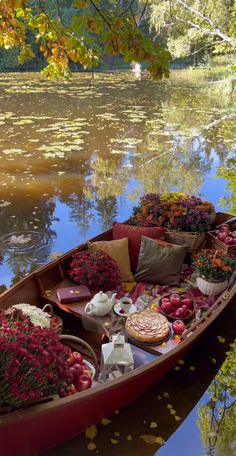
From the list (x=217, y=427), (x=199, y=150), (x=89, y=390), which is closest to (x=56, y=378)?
(x=89, y=390)

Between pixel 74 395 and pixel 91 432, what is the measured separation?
2.18 ft

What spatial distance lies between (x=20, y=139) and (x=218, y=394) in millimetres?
9103

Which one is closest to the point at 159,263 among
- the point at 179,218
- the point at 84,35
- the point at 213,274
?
the point at 213,274

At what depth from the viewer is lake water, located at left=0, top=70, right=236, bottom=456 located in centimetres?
543

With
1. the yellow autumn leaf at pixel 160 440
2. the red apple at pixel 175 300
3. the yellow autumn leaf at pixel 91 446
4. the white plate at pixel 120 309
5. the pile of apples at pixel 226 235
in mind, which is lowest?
the yellow autumn leaf at pixel 160 440

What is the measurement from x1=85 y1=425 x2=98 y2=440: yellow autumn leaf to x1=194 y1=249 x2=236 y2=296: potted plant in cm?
168

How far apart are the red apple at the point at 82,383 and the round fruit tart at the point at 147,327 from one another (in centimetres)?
59

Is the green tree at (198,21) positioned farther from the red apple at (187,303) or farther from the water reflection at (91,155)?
the red apple at (187,303)

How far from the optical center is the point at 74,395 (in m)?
2.49

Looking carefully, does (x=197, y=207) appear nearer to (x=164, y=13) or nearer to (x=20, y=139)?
(x=20, y=139)

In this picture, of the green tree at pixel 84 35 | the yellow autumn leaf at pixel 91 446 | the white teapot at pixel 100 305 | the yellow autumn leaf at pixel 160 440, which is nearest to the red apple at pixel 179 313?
the white teapot at pixel 100 305

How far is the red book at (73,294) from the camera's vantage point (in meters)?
3.66

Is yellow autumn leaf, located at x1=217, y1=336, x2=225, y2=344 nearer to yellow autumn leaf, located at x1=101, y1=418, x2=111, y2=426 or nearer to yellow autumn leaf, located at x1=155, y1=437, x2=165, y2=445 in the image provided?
yellow autumn leaf, located at x1=155, y1=437, x2=165, y2=445

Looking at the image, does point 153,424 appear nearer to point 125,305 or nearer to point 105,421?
point 105,421
